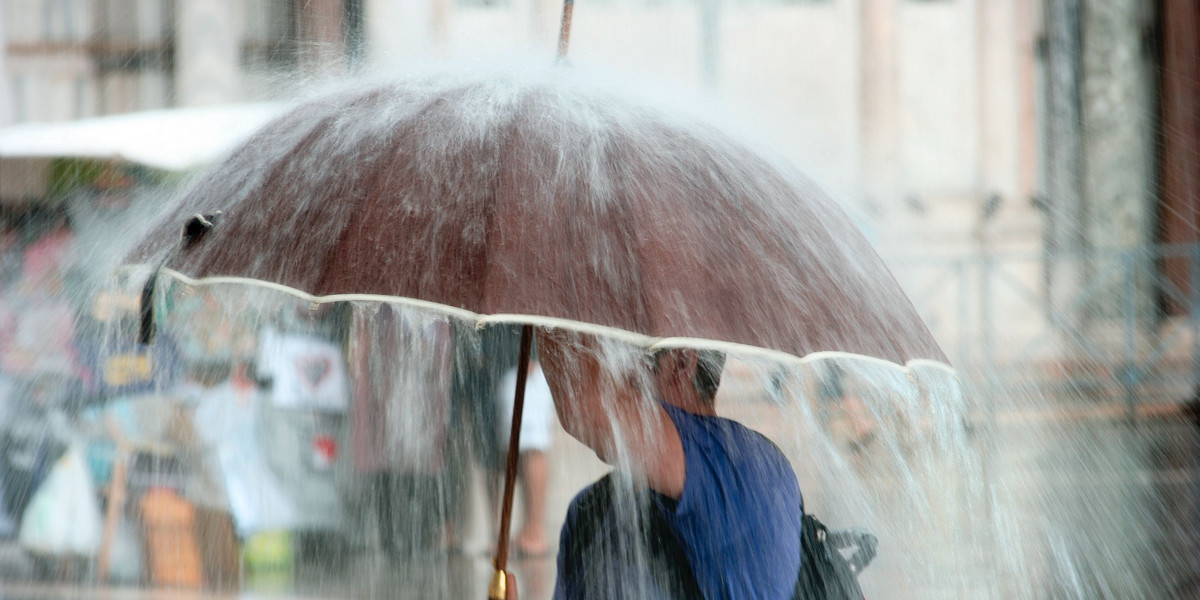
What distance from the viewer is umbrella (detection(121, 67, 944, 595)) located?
4.07ft

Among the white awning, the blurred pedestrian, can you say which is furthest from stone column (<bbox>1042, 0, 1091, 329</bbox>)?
the white awning

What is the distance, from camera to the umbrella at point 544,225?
4.07 feet

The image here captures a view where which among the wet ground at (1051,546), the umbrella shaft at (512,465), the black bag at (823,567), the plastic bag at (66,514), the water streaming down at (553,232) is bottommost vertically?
the wet ground at (1051,546)

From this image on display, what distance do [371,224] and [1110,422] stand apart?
7.12 meters

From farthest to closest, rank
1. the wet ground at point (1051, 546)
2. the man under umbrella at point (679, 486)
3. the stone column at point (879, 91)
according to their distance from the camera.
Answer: the stone column at point (879, 91) → the wet ground at point (1051, 546) → the man under umbrella at point (679, 486)

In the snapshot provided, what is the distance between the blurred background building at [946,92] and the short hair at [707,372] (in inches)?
266

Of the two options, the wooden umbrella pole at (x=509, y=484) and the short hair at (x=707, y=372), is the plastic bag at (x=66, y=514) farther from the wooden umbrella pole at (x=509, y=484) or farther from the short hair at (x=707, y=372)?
the short hair at (x=707, y=372)

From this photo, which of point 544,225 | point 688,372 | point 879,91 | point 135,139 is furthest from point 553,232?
point 879,91

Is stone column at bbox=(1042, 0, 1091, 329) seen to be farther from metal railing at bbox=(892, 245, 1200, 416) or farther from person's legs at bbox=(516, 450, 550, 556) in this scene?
person's legs at bbox=(516, 450, 550, 556)

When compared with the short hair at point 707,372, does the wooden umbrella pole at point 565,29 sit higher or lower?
higher

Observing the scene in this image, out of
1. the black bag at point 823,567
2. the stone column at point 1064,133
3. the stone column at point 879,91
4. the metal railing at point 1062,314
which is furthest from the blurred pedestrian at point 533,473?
the stone column at point 1064,133

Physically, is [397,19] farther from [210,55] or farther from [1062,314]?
[1062,314]

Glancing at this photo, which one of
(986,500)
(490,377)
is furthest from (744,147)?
(986,500)

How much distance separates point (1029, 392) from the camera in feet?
25.8
